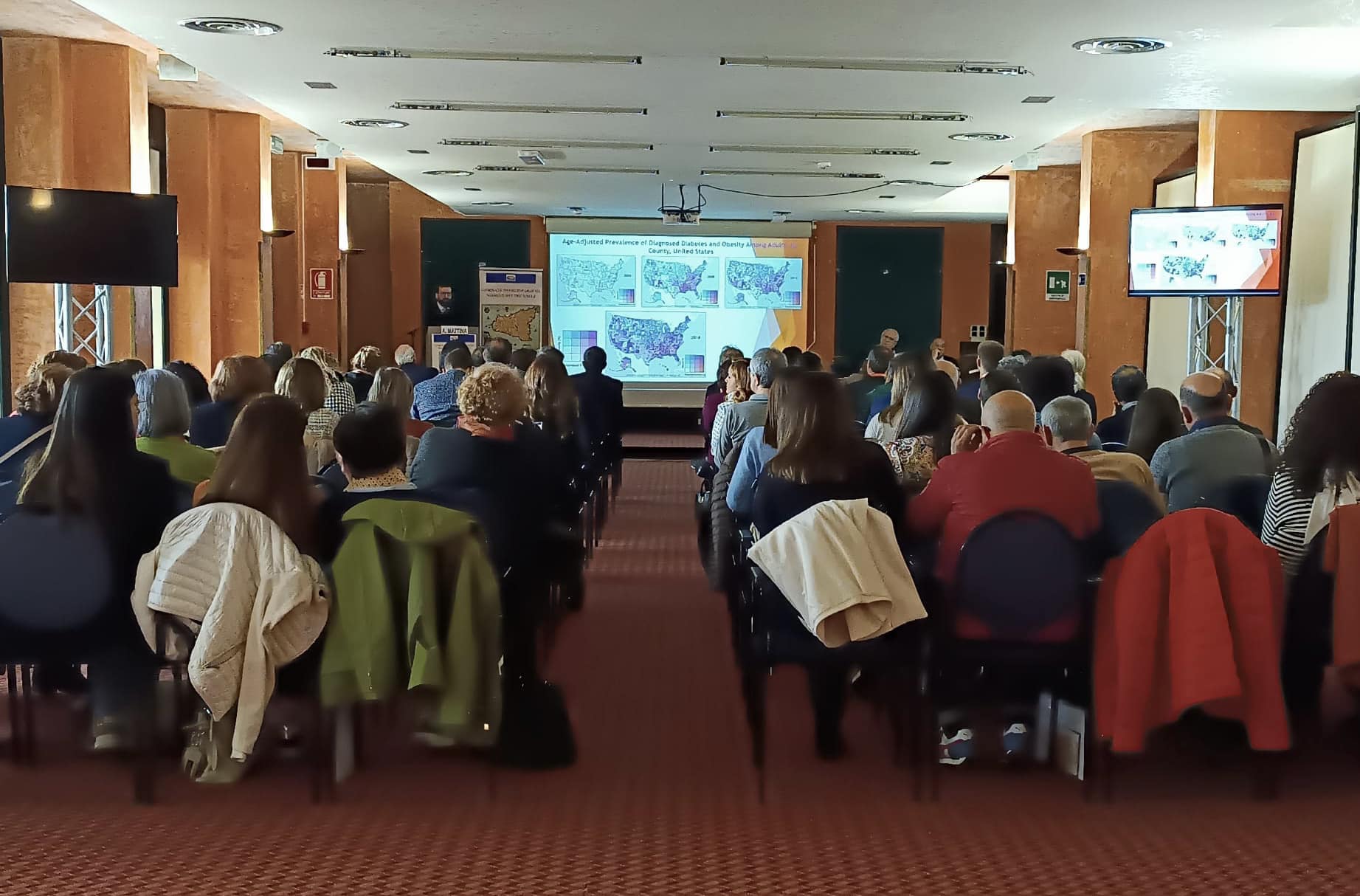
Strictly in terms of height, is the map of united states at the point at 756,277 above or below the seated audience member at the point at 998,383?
above

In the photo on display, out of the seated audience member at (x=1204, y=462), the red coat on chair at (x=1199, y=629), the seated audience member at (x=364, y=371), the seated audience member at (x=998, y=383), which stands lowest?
the red coat on chair at (x=1199, y=629)

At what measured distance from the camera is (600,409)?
8.81m

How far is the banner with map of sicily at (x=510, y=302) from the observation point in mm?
17812

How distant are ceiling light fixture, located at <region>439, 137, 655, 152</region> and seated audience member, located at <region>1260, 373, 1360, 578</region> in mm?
6976

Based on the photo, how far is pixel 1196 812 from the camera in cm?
371

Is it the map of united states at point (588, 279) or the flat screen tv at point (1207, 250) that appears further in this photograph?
the map of united states at point (588, 279)

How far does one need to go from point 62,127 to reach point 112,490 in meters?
5.88

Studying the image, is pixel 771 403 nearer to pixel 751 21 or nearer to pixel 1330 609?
pixel 1330 609

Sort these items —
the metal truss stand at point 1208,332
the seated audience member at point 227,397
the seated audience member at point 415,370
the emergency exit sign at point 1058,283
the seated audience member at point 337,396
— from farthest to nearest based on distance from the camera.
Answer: the emergency exit sign at point 1058,283 → the metal truss stand at point 1208,332 → the seated audience member at point 415,370 → the seated audience member at point 337,396 → the seated audience member at point 227,397

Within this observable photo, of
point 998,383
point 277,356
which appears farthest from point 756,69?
point 277,356

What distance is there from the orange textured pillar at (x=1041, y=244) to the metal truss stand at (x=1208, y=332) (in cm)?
387

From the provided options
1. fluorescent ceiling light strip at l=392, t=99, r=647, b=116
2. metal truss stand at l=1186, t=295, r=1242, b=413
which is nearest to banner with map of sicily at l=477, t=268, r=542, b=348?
fluorescent ceiling light strip at l=392, t=99, r=647, b=116

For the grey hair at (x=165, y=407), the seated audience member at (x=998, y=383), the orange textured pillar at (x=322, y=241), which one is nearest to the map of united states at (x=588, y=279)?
the orange textured pillar at (x=322, y=241)

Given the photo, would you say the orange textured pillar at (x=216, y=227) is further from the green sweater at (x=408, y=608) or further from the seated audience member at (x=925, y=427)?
the green sweater at (x=408, y=608)
